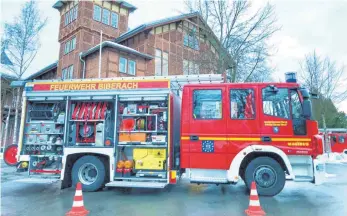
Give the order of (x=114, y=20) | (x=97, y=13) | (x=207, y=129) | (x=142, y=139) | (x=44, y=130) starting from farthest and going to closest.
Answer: (x=114, y=20) → (x=97, y=13) → (x=44, y=130) → (x=142, y=139) → (x=207, y=129)

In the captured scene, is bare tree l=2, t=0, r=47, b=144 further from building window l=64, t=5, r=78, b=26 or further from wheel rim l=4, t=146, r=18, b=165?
wheel rim l=4, t=146, r=18, b=165

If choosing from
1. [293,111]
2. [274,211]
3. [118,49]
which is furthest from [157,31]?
[274,211]

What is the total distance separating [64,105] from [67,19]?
869 inches

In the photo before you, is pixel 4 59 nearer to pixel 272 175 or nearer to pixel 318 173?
pixel 272 175

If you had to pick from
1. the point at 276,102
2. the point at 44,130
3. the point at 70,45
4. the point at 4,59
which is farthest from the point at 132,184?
the point at 70,45

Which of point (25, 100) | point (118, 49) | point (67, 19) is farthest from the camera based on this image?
point (67, 19)

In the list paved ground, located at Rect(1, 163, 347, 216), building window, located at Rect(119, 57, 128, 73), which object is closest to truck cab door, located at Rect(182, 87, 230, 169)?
paved ground, located at Rect(1, 163, 347, 216)

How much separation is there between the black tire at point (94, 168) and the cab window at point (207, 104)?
9.36ft

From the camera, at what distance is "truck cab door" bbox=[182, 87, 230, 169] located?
657cm

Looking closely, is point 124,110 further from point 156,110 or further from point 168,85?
point 168,85

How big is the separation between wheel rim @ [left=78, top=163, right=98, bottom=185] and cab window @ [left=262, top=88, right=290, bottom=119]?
4.70m

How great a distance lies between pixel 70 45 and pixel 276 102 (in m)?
23.6

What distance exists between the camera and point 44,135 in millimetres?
7633

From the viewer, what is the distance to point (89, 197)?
6660mm
